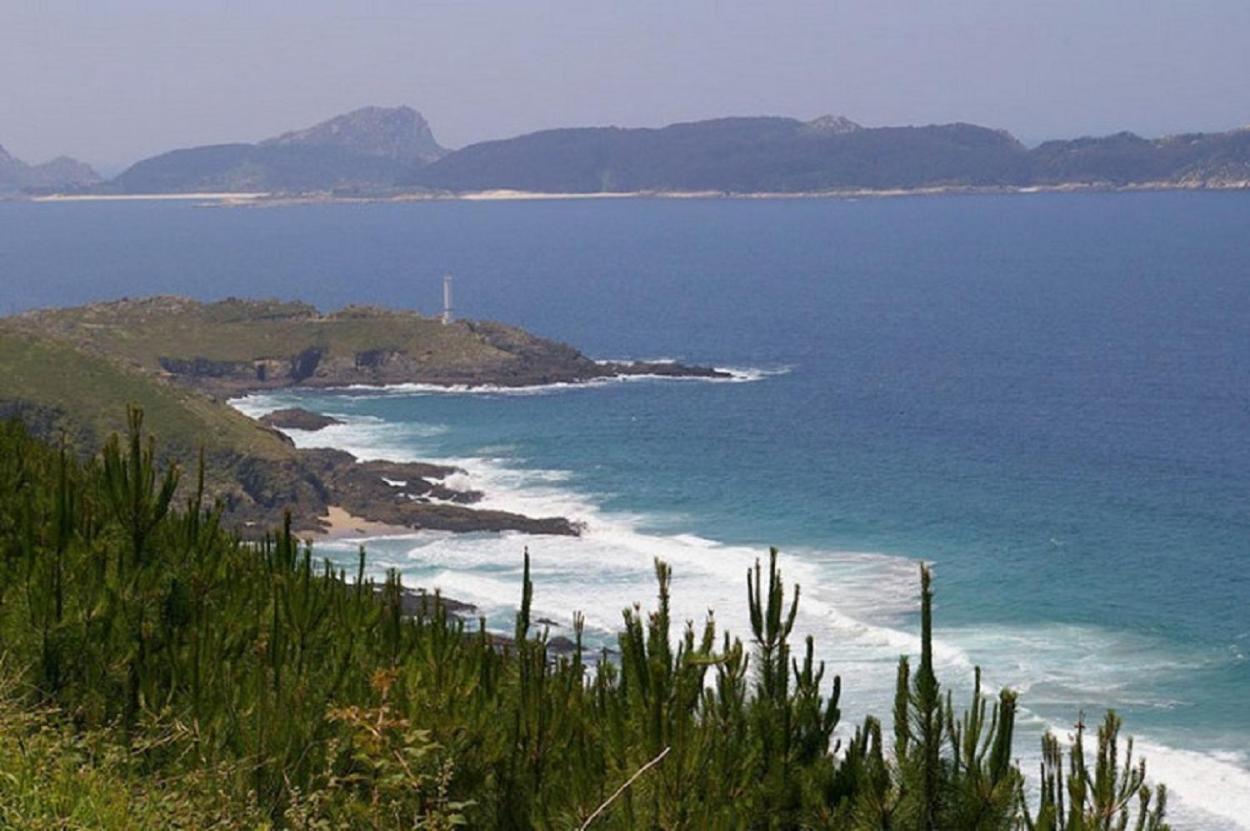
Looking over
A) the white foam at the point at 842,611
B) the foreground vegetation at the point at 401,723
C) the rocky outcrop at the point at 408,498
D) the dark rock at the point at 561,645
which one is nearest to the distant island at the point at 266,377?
the rocky outcrop at the point at 408,498

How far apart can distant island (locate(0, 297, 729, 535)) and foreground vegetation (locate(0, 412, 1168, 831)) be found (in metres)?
25.6

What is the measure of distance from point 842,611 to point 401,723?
4298cm

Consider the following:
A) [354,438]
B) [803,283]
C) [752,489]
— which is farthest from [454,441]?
[803,283]

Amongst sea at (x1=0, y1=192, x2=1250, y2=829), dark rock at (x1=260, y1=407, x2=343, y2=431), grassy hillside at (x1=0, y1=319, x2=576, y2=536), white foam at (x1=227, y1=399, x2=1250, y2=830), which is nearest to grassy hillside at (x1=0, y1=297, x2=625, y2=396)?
sea at (x1=0, y1=192, x2=1250, y2=829)

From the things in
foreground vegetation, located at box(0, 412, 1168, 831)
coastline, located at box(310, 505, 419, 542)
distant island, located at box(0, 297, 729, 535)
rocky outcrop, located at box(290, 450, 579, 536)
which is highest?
foreground vegetation, located at box(0, 412, 1168, 831)

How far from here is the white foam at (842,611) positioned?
40.9m

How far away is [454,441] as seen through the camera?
87.4m

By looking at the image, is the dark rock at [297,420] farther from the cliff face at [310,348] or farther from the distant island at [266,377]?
the cliff face at [310,348]

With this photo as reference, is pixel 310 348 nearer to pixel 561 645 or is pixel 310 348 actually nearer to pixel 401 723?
pixel 561 645

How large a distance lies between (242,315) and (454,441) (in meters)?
35.9

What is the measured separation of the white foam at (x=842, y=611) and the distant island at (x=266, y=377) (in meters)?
2.89

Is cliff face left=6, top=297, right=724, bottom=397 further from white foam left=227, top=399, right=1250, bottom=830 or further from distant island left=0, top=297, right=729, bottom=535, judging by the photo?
white foam left=227, top=399, right=1250, bottom=830

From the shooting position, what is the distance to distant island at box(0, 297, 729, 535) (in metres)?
71.0

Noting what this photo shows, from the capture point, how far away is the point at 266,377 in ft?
354
